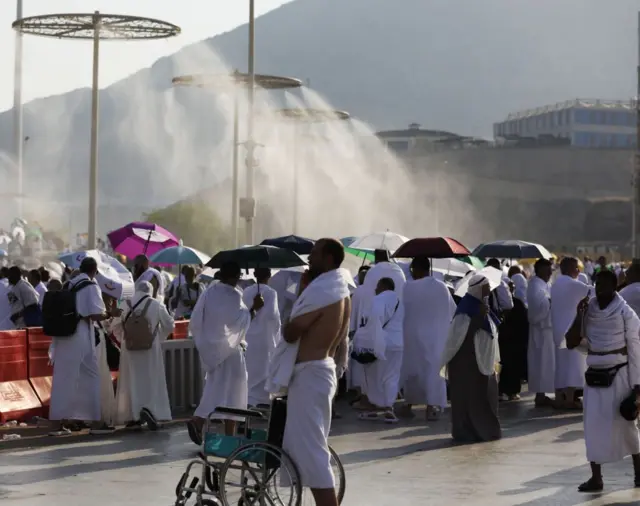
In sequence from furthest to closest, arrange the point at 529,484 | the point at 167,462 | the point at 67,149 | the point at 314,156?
the point at 67,149, the point at 314,156, the point at 167,462, the point at 529,484

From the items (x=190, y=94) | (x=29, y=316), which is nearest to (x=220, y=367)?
(x=29, y=316)

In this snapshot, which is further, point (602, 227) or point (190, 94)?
point (190, 94)

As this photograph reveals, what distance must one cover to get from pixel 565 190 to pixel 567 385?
365 feet

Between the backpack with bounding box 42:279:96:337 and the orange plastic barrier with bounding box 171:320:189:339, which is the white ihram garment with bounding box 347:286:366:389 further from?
the backpack with bounding box 42:279:96:337

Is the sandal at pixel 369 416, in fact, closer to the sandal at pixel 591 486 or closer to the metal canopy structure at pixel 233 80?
the sandal at pixel 591 486

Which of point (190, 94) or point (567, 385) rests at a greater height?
point (190, 94)

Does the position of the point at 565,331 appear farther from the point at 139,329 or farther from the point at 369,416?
the point at 139,329

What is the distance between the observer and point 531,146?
130m

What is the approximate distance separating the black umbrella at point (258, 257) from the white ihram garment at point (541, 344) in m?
3.97

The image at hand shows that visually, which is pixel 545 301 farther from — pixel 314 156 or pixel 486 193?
pixel 486 193

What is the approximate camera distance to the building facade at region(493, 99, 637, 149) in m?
178

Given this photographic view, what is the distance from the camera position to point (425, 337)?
54.6 feet

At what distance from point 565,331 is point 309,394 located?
9.59 metres

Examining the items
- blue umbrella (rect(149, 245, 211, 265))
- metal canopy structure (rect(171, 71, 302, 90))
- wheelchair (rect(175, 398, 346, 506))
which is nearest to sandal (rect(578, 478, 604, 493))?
wheelchair (rect(175, 398, 346, 506))
